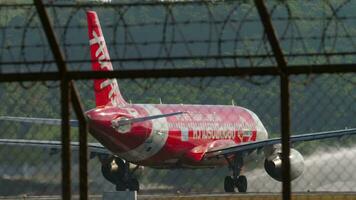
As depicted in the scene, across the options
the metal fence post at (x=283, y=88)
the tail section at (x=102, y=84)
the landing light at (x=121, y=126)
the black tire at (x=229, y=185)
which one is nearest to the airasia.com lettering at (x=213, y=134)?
the black tire at (x=229, y=185)

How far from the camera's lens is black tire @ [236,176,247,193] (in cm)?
4675

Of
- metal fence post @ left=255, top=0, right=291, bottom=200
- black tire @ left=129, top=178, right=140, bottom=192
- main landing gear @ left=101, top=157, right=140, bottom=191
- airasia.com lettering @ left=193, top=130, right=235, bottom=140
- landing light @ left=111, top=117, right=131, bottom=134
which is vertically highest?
airasia.com lettering @ left=193, top=130, right=235, bottom=140

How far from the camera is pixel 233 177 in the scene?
4744cm

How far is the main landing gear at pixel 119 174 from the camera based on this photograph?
45.6m

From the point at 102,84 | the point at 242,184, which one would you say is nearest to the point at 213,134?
the point at 242,184

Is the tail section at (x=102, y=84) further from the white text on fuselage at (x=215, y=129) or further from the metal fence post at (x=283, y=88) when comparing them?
the metal fence post at (x=283, y=88)

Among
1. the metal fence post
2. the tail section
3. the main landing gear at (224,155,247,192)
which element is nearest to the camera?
the metal fence post

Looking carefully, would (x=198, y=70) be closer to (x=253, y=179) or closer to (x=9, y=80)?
(x=9, y=80)

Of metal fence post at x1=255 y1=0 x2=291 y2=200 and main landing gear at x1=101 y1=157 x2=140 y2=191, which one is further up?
→ main landing gear at x1=101 y1=157 x2=140 y2=191

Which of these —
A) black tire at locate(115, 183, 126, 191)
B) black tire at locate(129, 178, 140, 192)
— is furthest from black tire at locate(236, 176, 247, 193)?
black tire at locate(115, 183, 126, 191)

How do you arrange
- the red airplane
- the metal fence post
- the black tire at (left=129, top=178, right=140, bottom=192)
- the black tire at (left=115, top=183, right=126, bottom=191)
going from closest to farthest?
the metal fence post
the red airplane
the black tire at (left=129, top=178, right=140, bottom=192)
the black tire at (left=115, top=183, right=126, bottom=191)

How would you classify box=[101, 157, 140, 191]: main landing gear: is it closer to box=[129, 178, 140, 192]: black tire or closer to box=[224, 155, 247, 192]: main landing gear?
box=[129, 178, 140, 192]: black tire

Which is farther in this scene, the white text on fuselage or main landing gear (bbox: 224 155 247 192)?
the white text on fuselage

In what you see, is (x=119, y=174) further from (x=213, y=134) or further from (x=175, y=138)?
(x=213, y=134)
